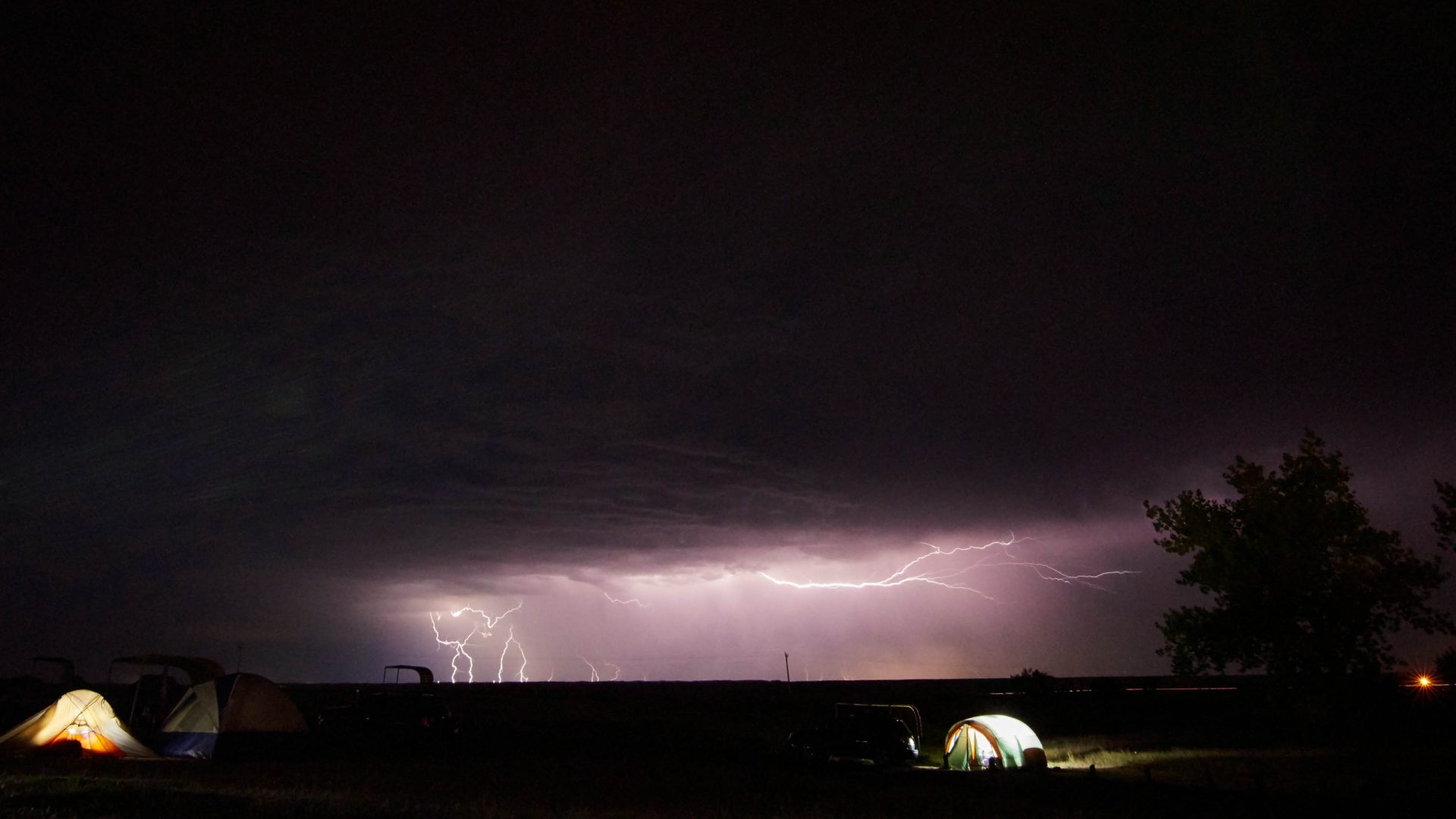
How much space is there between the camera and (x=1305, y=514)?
33250mm

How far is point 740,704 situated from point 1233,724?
2716 centimetres

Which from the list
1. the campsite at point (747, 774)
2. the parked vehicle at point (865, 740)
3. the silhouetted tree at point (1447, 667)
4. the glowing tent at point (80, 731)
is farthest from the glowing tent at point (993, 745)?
Answer: the glowing tent at point (80, 731)

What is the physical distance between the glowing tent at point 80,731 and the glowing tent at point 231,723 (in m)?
1.02

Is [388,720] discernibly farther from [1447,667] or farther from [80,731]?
[1447,667]

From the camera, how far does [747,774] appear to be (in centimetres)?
2170

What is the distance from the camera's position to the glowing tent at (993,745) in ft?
74.5

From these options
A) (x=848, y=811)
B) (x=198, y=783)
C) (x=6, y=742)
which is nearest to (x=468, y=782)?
(x=198, y=783)

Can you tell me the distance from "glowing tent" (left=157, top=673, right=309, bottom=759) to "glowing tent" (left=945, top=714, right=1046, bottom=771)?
61.6 ft

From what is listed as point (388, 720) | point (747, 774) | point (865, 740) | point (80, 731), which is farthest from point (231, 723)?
point (865, 740)

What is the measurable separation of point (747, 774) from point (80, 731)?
1728 centimetres

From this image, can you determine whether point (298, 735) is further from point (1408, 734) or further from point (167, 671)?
point (1408, 734)

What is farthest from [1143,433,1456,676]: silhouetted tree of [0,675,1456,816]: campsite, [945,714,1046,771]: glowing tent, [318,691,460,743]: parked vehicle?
[318,691,460,743]: parked vehicle

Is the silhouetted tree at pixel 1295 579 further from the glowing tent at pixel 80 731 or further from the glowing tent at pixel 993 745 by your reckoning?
the glowing tent at pixel 80 731

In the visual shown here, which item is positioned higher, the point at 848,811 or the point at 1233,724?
the point at 848,811
